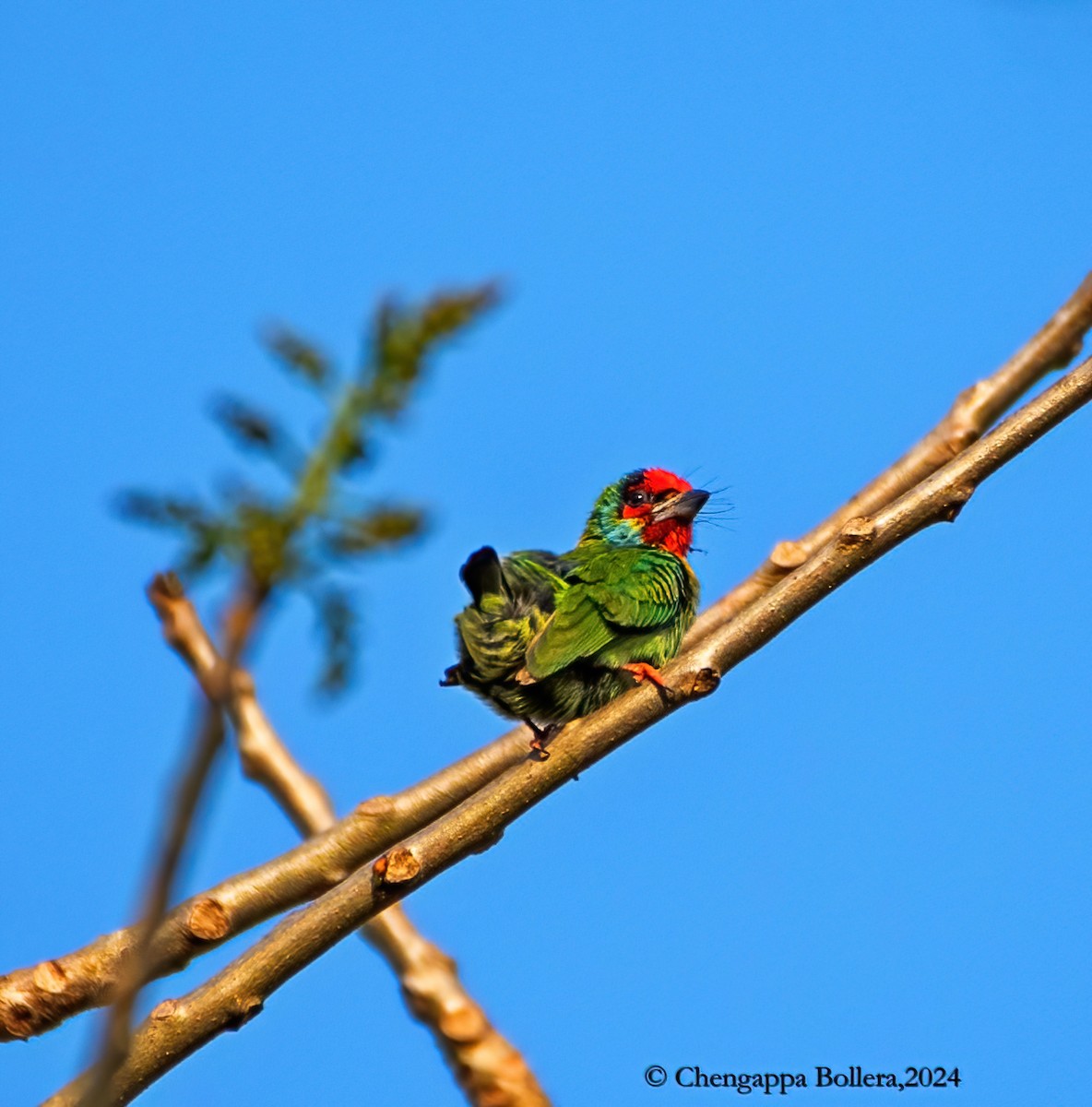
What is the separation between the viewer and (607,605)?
20.7ft

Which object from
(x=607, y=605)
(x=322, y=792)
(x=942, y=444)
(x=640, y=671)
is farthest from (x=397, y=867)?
(x=942, y=444)

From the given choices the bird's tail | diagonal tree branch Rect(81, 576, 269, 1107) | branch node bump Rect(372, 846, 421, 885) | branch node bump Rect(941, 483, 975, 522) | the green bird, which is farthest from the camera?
the green bird

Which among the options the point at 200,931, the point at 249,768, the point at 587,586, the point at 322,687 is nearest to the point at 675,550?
the point at 587,586

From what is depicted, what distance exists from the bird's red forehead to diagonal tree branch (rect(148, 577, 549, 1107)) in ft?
7.63

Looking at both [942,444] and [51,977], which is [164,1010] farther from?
[942,444]

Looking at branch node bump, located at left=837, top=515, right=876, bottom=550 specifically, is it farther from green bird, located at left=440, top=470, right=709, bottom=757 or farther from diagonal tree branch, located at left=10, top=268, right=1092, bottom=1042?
green bird, located at left=440, top=470, right=709, bottom=757

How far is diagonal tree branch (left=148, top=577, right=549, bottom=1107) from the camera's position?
16.0 ft

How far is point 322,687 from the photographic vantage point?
50.1 inches

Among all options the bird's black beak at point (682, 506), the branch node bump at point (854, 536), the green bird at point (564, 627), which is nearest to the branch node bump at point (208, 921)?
the green bird at point (564, 627)

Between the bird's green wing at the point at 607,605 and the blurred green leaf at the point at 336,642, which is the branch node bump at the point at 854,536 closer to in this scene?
the bird's green wing at the point at 607,605

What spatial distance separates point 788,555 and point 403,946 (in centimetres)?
228

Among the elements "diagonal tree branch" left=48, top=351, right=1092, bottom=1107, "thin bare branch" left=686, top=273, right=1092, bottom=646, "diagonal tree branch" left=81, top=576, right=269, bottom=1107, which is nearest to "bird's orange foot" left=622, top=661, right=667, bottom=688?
"thin bare branch" left=686, top=273, right=1092, bottom=646

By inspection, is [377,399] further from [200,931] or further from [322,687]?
[200,931]

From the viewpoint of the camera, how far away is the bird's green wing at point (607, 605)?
19.7ft
